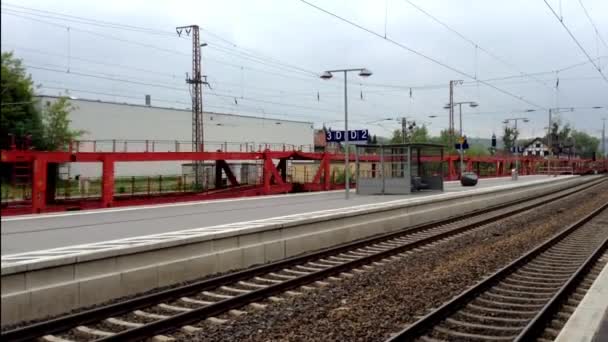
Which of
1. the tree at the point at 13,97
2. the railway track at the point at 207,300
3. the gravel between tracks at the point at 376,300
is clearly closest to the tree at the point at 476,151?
the gravel between tracks at the point at 376,300

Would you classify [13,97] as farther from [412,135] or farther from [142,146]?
[412,135]

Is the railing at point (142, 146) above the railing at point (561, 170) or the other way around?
above

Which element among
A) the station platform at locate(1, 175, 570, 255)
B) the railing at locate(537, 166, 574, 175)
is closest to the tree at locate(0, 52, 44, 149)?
the station platform at locate(1, 175, 570, 255)

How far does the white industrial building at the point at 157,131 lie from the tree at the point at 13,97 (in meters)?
0.38

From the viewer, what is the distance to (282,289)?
8750 millimetres

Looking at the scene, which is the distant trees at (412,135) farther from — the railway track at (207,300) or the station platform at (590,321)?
the station platform at (590,321)

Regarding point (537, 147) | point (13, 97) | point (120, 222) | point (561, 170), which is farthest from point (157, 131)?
point (537, 147)

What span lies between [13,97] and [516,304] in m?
7.52

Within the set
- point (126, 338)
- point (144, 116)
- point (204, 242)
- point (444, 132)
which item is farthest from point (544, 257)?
point (444, 132)

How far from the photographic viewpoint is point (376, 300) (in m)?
8.09

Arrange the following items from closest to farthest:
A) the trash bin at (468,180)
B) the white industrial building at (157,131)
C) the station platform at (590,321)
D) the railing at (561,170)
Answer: the station platform at (590,321) → the white industrial building at (157,131) → the trash bin at (468,180) → the railing at (561,170)

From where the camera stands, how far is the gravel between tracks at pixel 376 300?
21.4 ft

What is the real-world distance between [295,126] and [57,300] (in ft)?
248

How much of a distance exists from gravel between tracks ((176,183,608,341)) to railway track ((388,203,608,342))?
12.5 inches
